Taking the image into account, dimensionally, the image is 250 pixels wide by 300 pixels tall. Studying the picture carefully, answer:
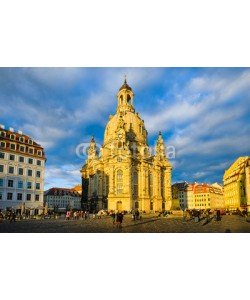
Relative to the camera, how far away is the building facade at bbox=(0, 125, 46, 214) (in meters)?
45.4

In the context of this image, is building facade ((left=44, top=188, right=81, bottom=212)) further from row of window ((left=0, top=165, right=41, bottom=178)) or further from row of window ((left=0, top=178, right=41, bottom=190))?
row of window ((left=0, top=165, right=41, bottom=178))

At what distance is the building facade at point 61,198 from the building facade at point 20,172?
2815 inches

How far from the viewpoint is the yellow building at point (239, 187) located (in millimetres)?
63406

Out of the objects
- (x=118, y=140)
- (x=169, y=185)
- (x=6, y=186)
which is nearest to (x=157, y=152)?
(x=169, y=185)

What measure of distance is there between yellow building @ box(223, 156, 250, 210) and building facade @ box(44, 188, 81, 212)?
63.2 metres

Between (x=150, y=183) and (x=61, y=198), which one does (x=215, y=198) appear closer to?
(x=150, y=183)

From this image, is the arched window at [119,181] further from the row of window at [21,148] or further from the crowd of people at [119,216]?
the row of window at [21,148]

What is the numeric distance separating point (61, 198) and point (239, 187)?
7657 centimetres

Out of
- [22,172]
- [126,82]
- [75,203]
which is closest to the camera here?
[22,172]

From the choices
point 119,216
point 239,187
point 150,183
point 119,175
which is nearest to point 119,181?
point 119,175

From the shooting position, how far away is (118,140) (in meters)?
71.7

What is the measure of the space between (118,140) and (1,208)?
33611mm

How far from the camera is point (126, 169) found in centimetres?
6800

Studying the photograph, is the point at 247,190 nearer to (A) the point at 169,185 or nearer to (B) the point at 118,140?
(A) the point at 169,185
